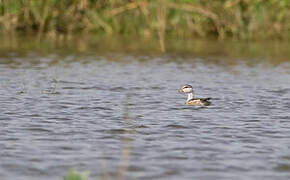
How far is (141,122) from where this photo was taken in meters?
12.8

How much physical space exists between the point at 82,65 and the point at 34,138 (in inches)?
476

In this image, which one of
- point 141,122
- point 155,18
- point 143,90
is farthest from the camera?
point 155,18

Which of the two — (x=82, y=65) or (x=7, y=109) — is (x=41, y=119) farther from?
(x=82, y=65)

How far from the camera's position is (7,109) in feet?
45.1

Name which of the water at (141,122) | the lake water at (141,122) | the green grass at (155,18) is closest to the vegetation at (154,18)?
the green grass at (155,18)

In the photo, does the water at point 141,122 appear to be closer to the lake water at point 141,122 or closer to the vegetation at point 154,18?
the lake water at point 141,122

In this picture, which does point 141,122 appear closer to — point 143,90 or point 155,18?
point 143,90

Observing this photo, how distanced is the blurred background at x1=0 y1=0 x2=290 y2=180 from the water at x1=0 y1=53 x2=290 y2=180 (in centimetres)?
3

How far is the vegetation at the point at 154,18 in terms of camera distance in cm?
3222

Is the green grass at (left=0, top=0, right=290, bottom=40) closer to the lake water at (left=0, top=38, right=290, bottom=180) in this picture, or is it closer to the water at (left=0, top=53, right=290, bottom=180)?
the lake water at (left=0, top=38, right=290, bottom=180)

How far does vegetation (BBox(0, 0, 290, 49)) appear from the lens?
1268 inches

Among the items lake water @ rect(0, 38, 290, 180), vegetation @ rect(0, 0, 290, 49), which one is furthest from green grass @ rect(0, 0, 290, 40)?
lake water @ rect(0, 38, 290, 180)

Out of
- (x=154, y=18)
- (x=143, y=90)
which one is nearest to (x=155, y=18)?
(x=154, y=18)

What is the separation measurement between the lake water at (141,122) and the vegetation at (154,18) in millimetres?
9464
